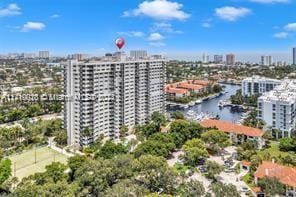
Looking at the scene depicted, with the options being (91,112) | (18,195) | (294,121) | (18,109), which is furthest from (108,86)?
(294,121)

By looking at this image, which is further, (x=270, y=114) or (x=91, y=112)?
(x=270, y=114)

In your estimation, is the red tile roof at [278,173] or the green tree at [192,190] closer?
the green tree at [192,190]

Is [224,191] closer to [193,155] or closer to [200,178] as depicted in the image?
[200,178]

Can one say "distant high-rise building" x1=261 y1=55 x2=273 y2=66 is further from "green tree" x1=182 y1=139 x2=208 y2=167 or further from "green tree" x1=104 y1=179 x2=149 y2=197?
"green tree" x1=104 y1=179 x2=149 y2=197

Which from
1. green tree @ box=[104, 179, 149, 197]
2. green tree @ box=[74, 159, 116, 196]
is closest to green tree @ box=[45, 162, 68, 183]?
green tree @ box=[74, 159, 116, 196]

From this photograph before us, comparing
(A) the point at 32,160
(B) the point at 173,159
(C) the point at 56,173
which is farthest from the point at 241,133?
(A) the point at 32,160

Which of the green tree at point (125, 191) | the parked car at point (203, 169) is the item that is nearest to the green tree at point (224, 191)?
the green tree at point (125, 191)

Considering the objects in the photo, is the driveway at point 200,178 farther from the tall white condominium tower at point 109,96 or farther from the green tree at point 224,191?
the tall white condominium tower at point 109,96

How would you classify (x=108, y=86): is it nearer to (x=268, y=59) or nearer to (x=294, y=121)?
(x=294, y=121)
